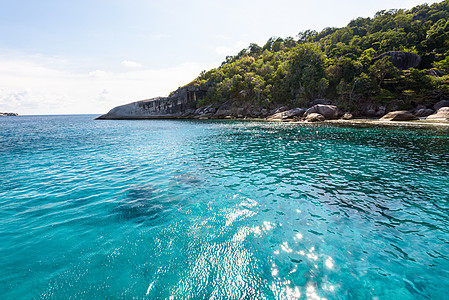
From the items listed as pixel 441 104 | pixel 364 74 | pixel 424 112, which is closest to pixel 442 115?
pixel 424 112

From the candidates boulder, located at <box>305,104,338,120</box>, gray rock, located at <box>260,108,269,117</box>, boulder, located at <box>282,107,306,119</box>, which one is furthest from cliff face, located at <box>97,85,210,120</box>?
boulder, located at <box>305,104,338,120</box>

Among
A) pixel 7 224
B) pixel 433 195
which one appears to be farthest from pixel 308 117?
pixel 7 224

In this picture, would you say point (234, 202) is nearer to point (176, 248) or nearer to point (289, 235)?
point (289, 235)

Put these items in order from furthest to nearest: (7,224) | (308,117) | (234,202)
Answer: (308,117), (234,202), (7,224)

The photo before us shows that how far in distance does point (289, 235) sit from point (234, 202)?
9.63ft

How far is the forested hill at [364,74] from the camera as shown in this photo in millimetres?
46844

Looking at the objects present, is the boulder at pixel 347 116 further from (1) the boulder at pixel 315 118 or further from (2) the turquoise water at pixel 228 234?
(2) the turquoise water at pixel 228 234

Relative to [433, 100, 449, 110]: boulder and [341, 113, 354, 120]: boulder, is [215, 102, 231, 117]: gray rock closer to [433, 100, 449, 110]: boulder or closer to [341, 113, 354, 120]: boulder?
[341, 113, 354, 120]: boulder

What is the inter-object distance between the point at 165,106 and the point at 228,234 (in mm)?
111348

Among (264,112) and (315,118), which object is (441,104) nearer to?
(315,118)

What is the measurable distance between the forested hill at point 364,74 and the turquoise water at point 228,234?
4986 cm

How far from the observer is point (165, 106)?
107688 mm

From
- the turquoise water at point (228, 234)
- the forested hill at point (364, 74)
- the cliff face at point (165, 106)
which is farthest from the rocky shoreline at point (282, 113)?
the turquoise water at point (228, 234)

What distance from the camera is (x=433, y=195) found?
8648 millimetres
